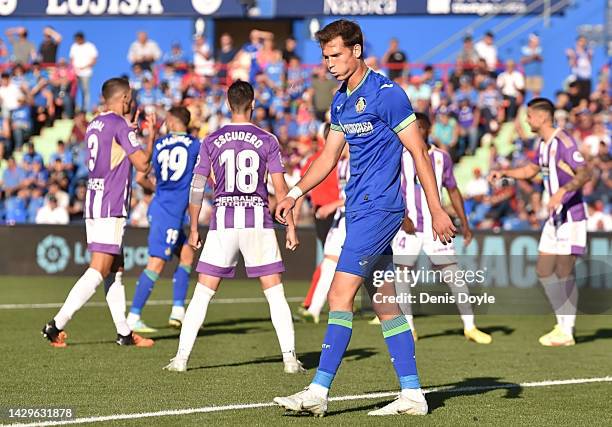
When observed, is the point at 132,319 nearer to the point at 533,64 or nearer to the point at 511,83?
the point at 511,83

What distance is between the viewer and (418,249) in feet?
41.9

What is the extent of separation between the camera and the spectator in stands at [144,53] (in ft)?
92.5

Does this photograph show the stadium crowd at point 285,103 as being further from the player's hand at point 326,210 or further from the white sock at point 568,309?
the white sock at point 568,309

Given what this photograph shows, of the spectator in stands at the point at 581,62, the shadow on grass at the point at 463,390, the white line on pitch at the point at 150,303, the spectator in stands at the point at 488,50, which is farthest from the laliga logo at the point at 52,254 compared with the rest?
the shadow on grass at the point at 463,390

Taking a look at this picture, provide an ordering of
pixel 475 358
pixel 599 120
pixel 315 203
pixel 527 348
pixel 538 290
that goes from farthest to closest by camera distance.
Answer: pixel 599 120 < pixel 538 290 < pixel 315 203 < pixel 527 348 < pixel 475 358

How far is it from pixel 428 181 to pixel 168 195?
6160mm

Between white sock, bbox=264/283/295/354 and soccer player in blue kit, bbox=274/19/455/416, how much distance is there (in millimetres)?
2058

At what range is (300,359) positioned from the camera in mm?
10711

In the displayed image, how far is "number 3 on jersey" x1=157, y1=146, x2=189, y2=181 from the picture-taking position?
12945 mm

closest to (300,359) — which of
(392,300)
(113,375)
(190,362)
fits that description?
(190,362)

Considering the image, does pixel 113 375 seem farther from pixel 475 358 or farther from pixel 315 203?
pixel 315 203

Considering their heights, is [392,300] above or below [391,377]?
above

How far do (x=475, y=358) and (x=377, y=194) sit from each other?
148 inches

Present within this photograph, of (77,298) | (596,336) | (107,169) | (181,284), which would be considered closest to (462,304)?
(596,336)
